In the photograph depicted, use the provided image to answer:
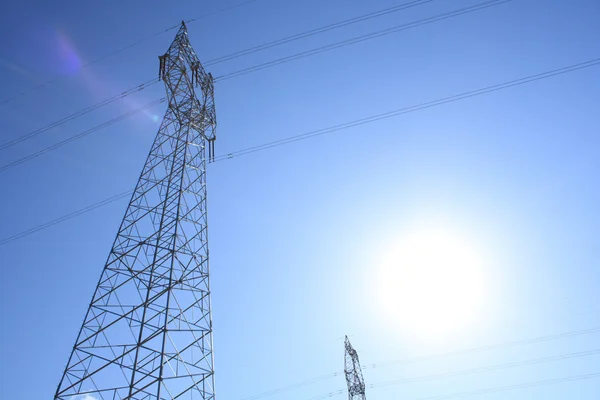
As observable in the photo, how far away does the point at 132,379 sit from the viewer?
9977 millimetres

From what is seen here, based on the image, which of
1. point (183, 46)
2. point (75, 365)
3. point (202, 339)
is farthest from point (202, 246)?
point (183, 46)

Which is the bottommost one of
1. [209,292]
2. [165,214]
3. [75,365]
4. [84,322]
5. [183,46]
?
[75,365]

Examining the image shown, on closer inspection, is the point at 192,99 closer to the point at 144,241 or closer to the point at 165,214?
the point at 165,214

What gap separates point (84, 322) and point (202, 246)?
4.70 meters

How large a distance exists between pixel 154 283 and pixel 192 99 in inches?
377

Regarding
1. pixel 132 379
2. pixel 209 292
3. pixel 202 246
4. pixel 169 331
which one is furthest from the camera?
pixel 202 246

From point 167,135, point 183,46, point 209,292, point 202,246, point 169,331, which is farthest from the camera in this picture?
point 183,46

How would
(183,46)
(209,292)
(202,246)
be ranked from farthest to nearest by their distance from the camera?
(183,46) → (202,246) → (209,292)

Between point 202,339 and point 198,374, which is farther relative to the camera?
point 202,339

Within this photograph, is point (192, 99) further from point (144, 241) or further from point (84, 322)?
point (84, 322)

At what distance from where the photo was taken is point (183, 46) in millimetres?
17656

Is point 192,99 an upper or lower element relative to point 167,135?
upper

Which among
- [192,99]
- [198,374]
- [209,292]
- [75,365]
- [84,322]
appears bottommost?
[198,374]

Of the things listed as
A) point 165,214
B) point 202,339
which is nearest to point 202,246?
point 165,214
